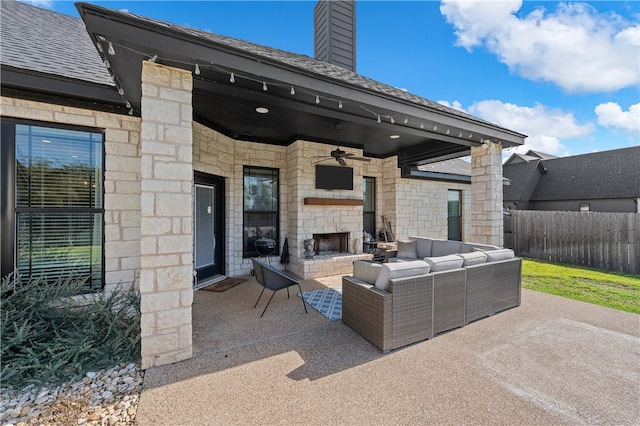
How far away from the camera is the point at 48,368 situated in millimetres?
2189

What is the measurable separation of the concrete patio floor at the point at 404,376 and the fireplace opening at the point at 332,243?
3.15 metres

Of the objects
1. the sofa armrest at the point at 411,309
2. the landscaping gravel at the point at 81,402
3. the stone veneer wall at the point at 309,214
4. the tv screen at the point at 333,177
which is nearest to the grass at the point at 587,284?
the sofa armrest at the point at 411,309

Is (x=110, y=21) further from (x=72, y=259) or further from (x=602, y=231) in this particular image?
(x=602, y=231)

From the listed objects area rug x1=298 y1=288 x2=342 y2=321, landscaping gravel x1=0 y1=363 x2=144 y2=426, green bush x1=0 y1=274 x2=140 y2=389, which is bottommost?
landscaping gravel x1=0 y1=363 x2=144 y2=426

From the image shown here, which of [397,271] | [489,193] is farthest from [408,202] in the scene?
[397,271]

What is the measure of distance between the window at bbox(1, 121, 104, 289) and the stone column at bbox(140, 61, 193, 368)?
179 centimetres

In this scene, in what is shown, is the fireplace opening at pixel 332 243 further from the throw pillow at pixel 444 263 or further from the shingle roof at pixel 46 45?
the shingle roof at pixel 46 45

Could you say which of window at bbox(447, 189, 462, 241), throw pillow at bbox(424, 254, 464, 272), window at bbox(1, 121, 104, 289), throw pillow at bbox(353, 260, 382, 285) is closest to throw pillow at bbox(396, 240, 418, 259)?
throw pillow at bbox(424, 254, 464, 272)

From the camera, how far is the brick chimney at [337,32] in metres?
7.03

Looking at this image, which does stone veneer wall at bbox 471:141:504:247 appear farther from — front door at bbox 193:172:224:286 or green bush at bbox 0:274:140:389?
green bush at bbox 0:274:140:389

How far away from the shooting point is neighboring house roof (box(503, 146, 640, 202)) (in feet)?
39.1

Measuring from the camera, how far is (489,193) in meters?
5.36

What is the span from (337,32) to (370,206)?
5135 mm

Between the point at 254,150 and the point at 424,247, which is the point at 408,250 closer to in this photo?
the point at 424,247
